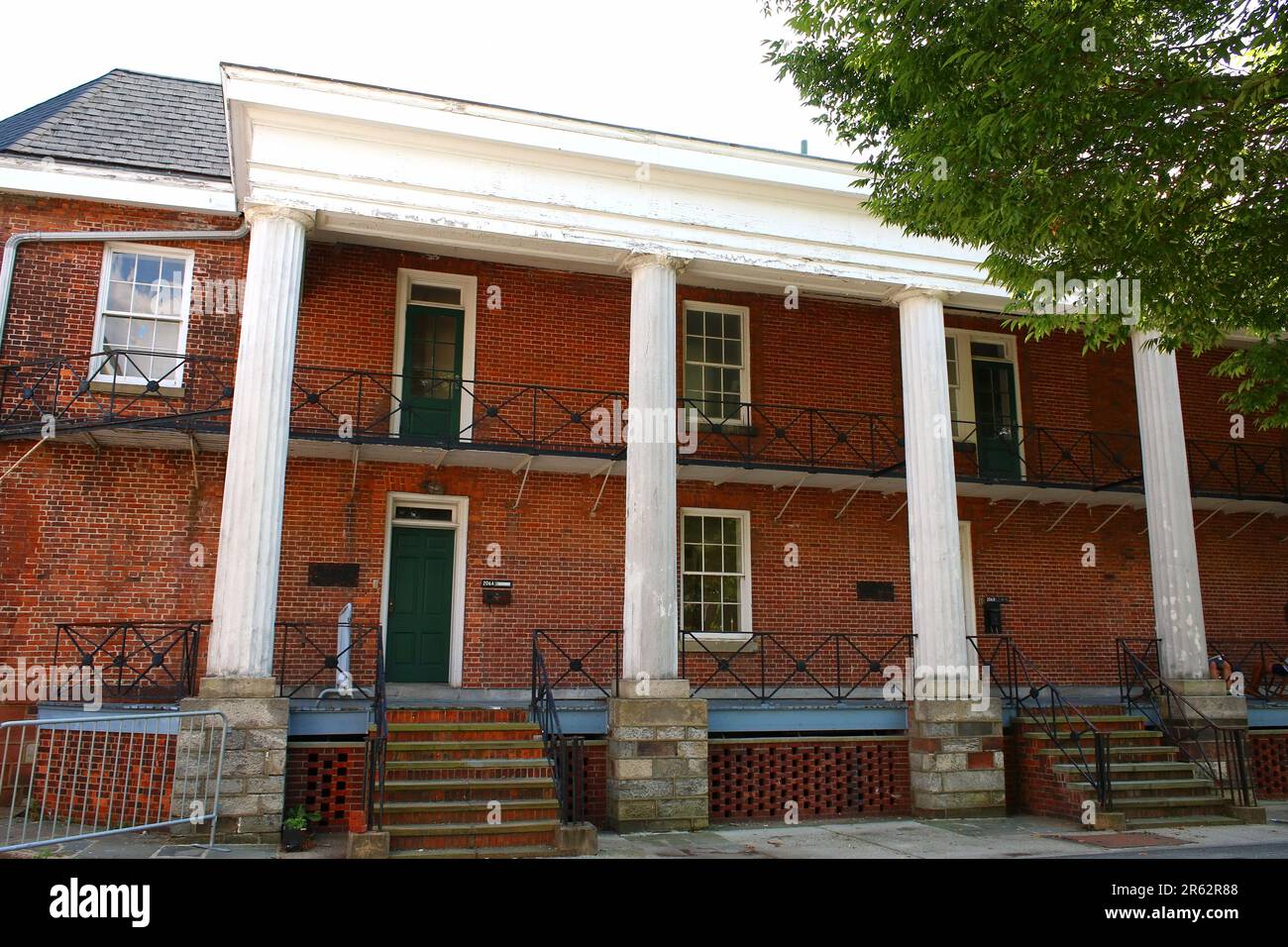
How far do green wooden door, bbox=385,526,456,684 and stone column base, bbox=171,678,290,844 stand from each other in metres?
4.00

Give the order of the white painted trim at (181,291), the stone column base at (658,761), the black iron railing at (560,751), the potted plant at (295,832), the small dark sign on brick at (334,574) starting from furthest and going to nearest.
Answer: the small dark sign on brick at (334,574)
the white painted trim at (181,291)
the stone column base at (658,761)
the black iron railing at (560,751)
the potted plant at (295,832)

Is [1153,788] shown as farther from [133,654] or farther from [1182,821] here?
[133,654]

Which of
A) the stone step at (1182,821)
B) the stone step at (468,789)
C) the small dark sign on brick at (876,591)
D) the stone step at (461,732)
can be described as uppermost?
the small dark sign on brick at (876,591)

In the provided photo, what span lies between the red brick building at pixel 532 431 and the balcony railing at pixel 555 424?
0.06 meters

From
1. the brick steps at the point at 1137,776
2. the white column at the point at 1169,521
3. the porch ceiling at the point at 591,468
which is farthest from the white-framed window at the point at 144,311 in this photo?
the white column at the point at 1169,521

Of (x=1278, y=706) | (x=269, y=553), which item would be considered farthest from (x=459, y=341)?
(x=1278, y=706)

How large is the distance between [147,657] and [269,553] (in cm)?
388

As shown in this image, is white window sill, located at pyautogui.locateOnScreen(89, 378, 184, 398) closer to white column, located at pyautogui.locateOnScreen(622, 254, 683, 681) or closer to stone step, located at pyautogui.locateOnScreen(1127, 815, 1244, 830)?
white column, located at pyautogui.locateOnScreen(622, 254, 683, 681)

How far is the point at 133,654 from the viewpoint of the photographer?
13805 millimetres

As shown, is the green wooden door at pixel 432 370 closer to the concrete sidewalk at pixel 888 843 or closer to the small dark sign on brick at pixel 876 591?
the concrete sidewalk at pixel 888 843

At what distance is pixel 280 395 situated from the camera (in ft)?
38.8

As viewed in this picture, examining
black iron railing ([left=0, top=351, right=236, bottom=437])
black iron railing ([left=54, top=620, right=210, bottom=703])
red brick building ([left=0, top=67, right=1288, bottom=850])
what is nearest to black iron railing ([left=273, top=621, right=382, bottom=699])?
red brick building ([left=0, top=67, right=1288, bottom=850])

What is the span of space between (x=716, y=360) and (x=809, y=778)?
7108 millimetres

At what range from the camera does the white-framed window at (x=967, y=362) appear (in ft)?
60.3
